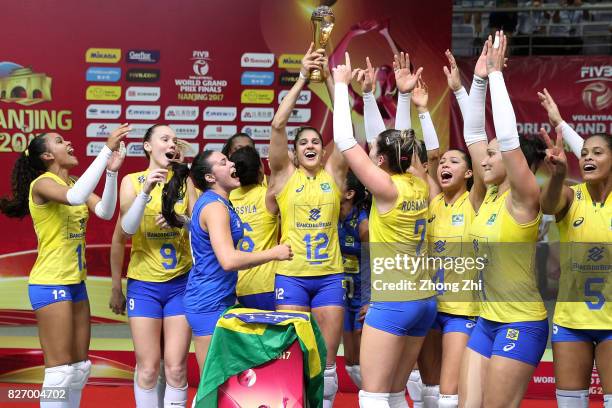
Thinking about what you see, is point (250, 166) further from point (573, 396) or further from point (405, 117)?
point (573, 396)

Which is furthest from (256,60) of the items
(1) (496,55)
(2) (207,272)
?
(1) (496,55)

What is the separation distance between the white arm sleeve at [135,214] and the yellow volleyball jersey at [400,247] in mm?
1405

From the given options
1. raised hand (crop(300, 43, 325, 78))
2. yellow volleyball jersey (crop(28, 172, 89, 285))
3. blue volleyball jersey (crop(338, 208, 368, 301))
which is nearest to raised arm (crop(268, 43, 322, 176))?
raised hand (crop(300, 43, 325, 78))

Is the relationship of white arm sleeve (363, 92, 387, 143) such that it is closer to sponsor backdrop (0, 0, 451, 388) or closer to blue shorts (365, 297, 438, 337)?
blue shorts (365, 297, 438, 337)

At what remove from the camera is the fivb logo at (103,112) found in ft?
25.9

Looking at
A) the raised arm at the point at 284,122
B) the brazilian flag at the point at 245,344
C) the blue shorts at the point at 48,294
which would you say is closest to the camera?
the brazilian flag at the point at 245,344

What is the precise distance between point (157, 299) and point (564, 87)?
15.2ft

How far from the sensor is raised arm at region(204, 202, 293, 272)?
497cm

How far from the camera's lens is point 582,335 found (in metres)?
5.18

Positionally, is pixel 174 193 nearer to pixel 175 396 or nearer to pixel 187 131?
pixel 175 396

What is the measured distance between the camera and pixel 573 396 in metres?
5.20

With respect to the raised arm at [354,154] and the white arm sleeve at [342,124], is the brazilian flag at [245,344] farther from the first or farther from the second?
the white arm sleeve at [342,124]

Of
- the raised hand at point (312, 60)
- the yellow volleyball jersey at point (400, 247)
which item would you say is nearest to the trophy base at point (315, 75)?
the raised hand at point (312, 60)

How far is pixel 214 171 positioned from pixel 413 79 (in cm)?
156
